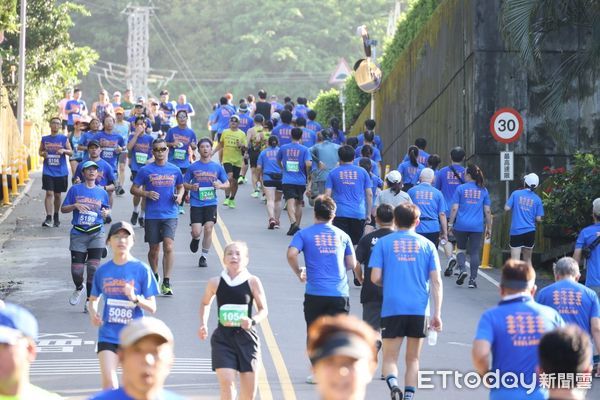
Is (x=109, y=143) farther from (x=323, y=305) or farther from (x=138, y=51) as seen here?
(x=138, y=51)

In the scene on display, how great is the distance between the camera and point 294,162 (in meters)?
25.1

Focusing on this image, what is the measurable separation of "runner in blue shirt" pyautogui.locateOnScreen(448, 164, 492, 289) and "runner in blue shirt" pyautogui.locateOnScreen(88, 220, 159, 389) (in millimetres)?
9629

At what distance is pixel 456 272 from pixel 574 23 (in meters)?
4.93

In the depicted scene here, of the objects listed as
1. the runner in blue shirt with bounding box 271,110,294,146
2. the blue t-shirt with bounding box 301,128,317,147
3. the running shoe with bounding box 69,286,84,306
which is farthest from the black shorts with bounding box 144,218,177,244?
the blue t-shirt with bounding box 301,128,317,147

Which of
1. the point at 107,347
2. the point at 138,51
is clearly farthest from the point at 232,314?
the point at 138,51

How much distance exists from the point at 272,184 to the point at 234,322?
15085mm

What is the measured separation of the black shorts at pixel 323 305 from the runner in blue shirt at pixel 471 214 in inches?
297

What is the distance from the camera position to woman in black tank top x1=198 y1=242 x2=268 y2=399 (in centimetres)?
1130

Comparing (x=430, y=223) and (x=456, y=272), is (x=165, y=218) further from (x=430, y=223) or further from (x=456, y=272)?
(x=456, y=272)

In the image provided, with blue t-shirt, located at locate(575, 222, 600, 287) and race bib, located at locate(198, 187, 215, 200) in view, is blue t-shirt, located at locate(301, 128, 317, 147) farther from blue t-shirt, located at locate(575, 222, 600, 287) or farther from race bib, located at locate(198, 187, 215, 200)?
blue t-shirt, located at locate(575, 222, 600, 287)

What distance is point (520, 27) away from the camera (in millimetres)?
22469

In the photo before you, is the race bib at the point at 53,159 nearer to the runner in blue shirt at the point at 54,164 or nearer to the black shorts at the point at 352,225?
the runner in blue shirt at the point at 54,164

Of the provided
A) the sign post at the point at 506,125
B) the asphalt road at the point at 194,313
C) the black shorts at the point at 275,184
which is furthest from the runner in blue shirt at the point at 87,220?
the black shorts at the point at 275,184

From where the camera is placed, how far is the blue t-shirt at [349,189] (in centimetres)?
1952
